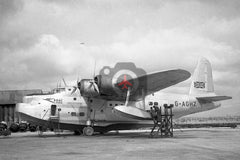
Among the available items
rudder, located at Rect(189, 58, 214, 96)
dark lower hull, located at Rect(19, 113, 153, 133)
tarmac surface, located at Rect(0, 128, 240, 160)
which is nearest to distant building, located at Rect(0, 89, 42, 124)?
dark lower hull, located at Rect(19, 113, 153, 133)

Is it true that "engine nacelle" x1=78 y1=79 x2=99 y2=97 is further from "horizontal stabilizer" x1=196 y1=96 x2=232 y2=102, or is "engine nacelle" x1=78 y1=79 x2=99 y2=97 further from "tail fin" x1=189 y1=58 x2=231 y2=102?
"horizontal stabilizer" x1=196 y1=96 x2=232 y2=102

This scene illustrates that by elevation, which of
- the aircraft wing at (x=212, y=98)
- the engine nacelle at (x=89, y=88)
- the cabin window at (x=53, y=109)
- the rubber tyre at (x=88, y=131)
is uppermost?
the engine nacelle at (x=89, y=88)

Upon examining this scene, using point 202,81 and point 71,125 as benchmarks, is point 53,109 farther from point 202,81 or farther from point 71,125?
point 202,81

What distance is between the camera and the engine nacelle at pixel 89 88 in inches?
668

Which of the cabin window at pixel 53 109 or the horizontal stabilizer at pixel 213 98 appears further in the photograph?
the horizontal stabilizer at pixel 213 98

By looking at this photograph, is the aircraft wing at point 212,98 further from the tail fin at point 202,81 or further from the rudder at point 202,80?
the rudder at point 202,80

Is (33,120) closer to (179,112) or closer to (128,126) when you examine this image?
(128,126)

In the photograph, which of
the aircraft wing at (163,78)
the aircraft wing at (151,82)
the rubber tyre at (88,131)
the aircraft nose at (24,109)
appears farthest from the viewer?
the rubber tyre at (88,131)

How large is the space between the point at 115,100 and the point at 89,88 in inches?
96.1

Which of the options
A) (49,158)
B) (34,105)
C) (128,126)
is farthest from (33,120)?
(49,158)

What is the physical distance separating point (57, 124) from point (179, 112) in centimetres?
903

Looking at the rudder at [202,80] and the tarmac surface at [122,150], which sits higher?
the rudder at [202,80]

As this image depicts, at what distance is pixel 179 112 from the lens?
19750 millimetres

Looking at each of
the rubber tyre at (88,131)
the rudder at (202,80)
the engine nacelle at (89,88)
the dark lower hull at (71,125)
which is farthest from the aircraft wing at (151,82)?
the rudder at (202,80)
